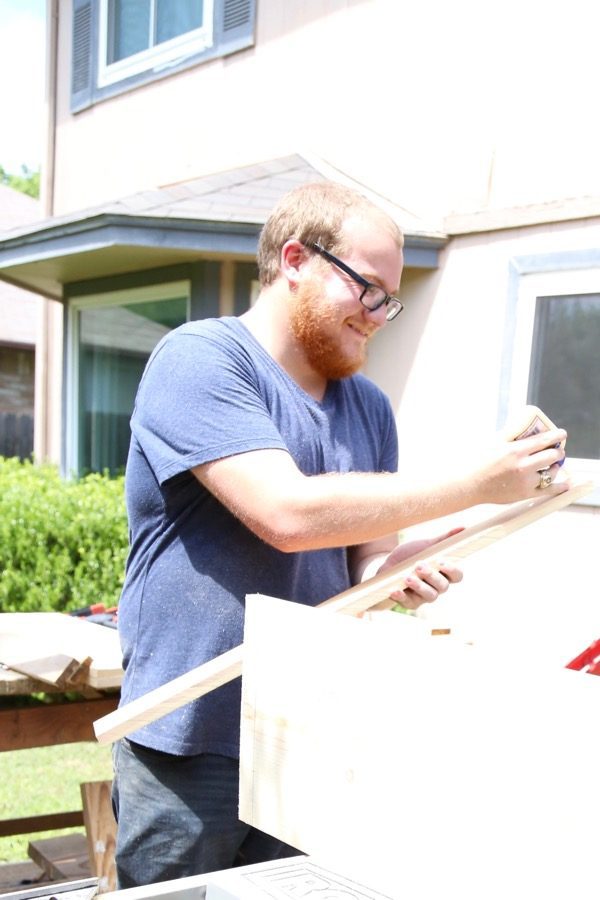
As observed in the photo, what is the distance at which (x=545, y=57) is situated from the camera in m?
5.16

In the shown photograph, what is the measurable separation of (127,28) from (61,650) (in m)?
6.68

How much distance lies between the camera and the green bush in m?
5.48

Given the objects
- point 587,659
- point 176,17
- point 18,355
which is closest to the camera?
point 587,659

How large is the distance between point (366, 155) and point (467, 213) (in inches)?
40.7

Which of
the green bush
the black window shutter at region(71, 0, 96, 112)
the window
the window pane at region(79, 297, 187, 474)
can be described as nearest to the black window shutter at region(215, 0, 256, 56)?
the window

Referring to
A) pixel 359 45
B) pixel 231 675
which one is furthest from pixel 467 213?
pixel 231 675

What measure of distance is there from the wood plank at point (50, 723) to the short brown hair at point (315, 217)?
1.52 metres

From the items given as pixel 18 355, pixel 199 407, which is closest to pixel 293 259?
pixel 199 407

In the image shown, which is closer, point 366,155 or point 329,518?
point 329,518

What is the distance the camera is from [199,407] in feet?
5.42

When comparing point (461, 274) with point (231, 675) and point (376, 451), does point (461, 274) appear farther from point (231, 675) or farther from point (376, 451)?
point (231, 675)

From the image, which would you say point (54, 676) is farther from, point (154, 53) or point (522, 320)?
point (154, 53)

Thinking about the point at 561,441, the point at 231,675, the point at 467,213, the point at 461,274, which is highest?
the point at 467,213

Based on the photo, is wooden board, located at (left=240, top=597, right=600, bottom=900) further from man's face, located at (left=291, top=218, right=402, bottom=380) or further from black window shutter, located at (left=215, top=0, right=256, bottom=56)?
black window shutter, located at (left=215, top=0, right=256, bottom=56)
